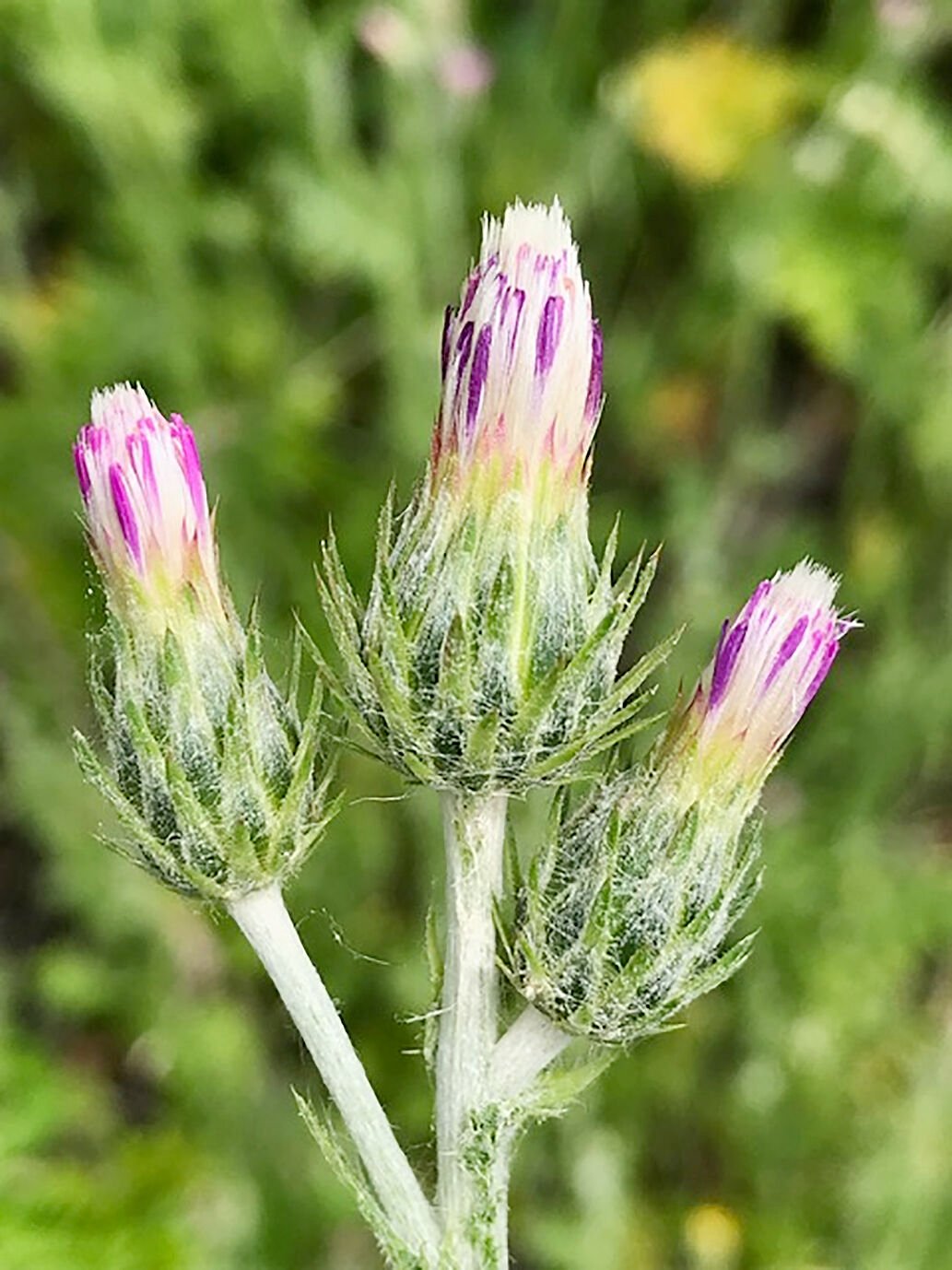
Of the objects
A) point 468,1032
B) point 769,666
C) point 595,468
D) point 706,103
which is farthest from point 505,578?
point 706,103

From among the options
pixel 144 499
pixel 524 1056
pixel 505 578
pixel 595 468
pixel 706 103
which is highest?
pixel 706 103

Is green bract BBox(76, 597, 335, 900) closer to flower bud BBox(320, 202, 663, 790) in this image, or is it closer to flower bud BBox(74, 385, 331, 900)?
flower bud BBox(74, 385, 331, 900)

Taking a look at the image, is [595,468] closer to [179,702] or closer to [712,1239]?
[712,1239]

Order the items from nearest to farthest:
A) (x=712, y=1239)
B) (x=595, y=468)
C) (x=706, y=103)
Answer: (x=712, y=1239)
(x=706, y=103)
(x=595, y=468)

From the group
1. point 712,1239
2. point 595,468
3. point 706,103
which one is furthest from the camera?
point 595,468

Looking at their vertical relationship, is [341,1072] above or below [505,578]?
below

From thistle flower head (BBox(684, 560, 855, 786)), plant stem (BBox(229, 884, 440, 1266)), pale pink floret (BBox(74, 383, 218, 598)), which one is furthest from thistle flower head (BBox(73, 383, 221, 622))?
thistle flower head (BBox(684, 560, 855, 786))

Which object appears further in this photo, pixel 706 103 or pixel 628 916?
pixel 706 103
